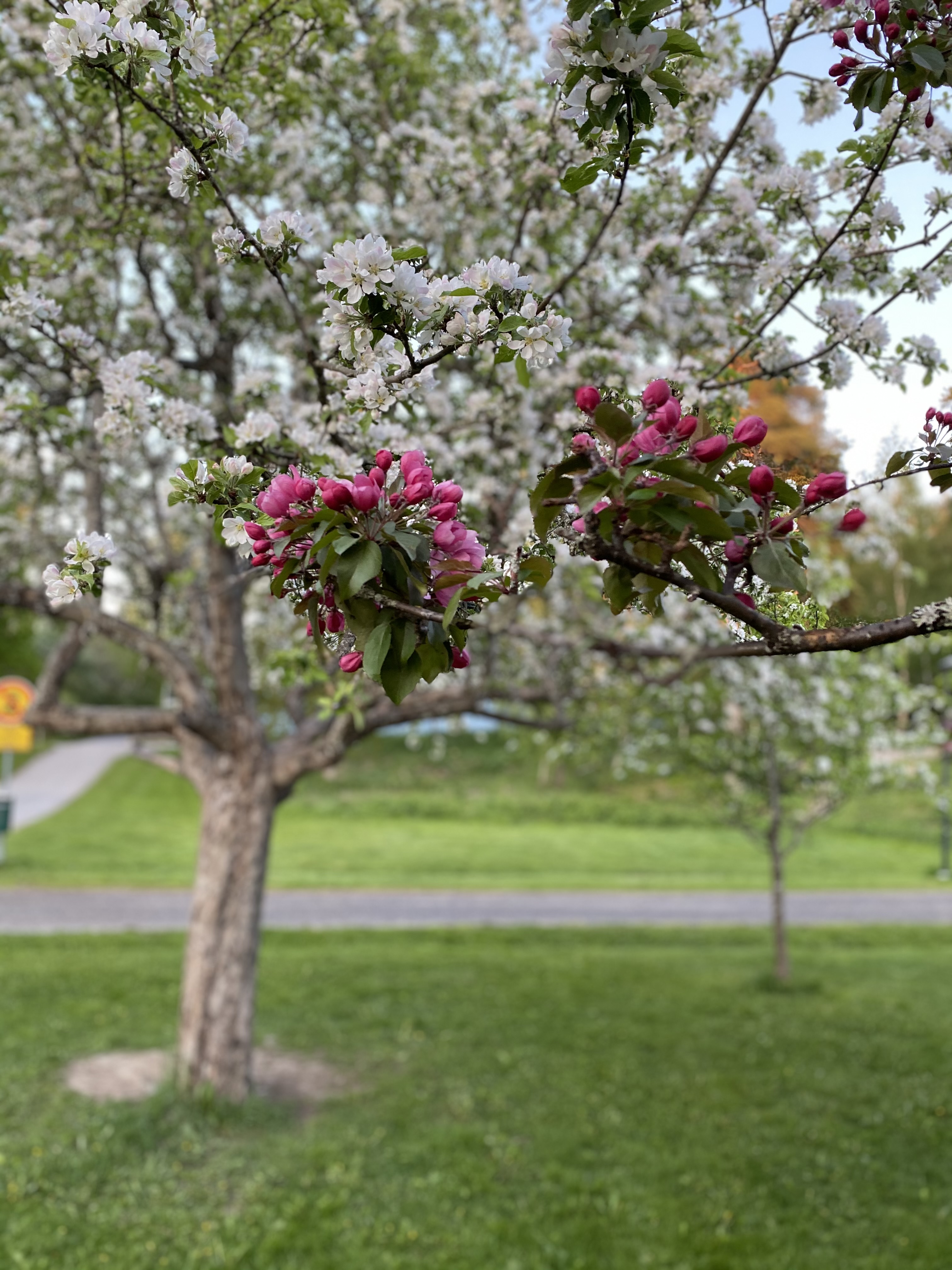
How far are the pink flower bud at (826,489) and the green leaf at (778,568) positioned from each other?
0.09 m

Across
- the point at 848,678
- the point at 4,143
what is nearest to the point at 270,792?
the point at 4,143

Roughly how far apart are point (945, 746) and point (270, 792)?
35.9ft

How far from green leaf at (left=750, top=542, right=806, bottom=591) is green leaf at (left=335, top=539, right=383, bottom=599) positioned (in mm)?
591

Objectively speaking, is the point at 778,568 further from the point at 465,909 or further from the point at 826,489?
the point at 465,909

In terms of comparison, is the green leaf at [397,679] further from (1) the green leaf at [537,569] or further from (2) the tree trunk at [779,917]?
(2) the tree trunk at [779,917]

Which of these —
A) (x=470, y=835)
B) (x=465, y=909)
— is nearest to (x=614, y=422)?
(x=465, y=909)

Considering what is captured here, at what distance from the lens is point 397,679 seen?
5.16 feet

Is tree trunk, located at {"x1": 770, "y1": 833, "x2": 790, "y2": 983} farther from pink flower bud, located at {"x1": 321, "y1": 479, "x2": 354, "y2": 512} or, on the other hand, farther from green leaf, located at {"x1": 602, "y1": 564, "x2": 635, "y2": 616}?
pink flower bud, located at {"x1": 321, "y1": 479, "x2": 354, "y2": 512}

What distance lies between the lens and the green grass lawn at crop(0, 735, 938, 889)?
55.3ft

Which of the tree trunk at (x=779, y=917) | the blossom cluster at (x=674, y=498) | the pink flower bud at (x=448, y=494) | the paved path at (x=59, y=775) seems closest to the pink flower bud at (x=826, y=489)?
the blossom cluster at (x=674, y=498)

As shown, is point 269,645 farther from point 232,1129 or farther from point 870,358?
point 870,358

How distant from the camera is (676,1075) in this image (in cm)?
724

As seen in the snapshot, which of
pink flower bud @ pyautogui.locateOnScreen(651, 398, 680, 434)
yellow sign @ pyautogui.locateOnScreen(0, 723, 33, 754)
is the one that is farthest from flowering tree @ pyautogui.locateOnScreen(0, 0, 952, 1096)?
yellow sign @ pyautogui.locateOnScreen(0, 723, 33, 754)

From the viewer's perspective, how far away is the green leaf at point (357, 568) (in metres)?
1.49
